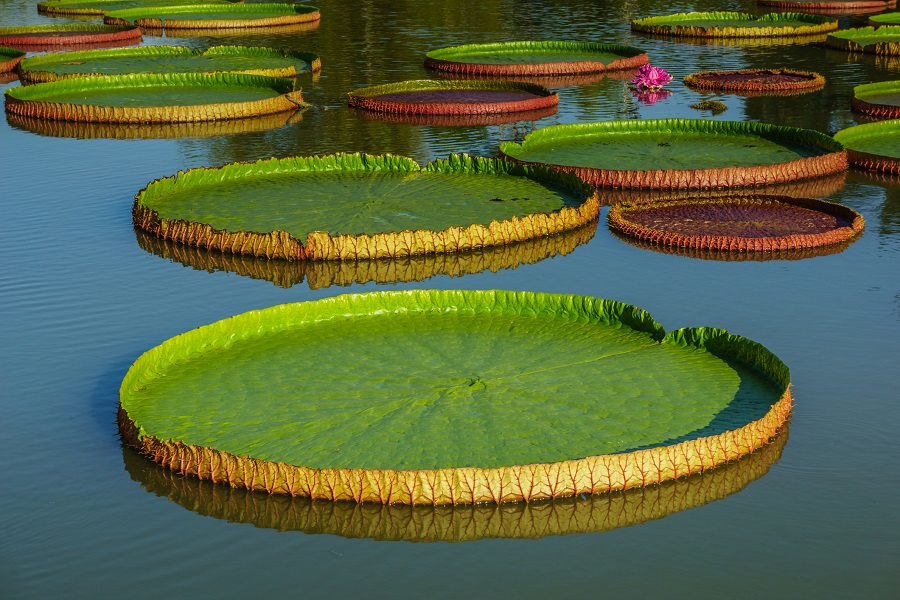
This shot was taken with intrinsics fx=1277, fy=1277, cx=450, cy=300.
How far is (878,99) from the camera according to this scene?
14.7m

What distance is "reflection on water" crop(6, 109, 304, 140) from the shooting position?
45.9ft

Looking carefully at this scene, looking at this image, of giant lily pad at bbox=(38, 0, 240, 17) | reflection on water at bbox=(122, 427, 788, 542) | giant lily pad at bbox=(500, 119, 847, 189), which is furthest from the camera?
giant lily pad at bbox=(38, 0, 240, 17)

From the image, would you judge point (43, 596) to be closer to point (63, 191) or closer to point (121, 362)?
point (121, 362)

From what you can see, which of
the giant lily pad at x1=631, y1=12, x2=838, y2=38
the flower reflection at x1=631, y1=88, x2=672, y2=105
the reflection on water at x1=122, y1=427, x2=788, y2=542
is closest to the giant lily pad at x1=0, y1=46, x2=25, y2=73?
the flower reflection at x1=631, y1=88, x2=672, y2=105

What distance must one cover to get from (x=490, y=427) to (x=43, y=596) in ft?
6.77

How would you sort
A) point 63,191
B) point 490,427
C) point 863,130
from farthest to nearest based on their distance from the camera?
point 863,130 → point 63,191 → point 490,427

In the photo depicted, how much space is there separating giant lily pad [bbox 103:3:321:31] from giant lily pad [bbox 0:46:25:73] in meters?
3.56

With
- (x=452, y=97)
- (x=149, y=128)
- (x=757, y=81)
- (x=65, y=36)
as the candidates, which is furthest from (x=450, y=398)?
(x=65, y=36)

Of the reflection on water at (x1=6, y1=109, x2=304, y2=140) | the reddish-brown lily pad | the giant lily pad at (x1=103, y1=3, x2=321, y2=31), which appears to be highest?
the giant lily pad at (x1=103, y1=3, x2=321, y2=31)

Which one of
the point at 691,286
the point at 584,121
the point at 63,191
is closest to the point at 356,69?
the point at 584,121

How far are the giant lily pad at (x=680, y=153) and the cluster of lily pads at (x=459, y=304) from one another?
0.02 metres

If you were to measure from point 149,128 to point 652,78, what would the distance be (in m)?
6.09

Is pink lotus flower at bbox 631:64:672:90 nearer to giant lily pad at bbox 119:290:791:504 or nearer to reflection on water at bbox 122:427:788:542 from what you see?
giant lily pad at bbox 119:290:791:504

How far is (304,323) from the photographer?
7.24m
